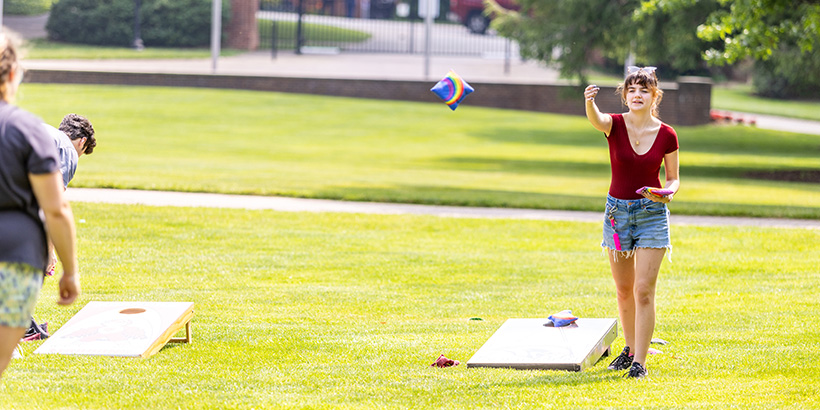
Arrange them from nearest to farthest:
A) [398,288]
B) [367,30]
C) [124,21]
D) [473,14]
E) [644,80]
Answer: [644,80] → [398,288] → [124,21] → [473,14] → [367,30]

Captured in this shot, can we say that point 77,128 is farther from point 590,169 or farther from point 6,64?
point 590,169

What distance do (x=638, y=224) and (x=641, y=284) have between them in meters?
0.36

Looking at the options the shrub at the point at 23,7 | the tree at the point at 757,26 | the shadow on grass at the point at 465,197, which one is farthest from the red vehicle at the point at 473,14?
the shadow on grass at the point at 465,197

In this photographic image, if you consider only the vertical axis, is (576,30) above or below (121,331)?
above

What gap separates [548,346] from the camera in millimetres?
6977

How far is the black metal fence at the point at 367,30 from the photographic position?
1820 inches

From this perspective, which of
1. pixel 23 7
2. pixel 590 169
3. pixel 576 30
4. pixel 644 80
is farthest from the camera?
pixel 23 7

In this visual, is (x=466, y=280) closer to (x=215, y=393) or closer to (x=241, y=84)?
(x=215, y=393)

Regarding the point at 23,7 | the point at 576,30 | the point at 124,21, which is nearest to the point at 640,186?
the point at 576,30

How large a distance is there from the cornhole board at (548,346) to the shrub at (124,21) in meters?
38.5

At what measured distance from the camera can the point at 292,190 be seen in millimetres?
16984

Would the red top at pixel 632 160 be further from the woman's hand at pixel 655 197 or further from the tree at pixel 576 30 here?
the tree at pixel 576 30

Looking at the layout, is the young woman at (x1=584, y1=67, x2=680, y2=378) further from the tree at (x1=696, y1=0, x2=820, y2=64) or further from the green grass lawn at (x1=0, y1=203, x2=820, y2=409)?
the tree at (x1=696, y1=0, x2=820, y2=64)

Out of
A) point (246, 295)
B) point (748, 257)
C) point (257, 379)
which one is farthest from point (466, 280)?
point (257, 379)
